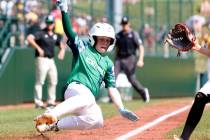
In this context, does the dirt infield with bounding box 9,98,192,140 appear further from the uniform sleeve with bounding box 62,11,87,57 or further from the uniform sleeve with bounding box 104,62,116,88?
the uniform sleeve with bounding box 62,11,87,57

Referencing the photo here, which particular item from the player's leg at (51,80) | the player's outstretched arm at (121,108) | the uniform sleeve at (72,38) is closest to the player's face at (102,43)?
the uniform sleeve at (72,38)

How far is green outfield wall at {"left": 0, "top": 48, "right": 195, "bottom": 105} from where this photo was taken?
1830 centimetres

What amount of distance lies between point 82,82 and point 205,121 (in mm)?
4544

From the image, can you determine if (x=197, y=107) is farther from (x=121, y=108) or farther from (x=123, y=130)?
(x=123, y=130)

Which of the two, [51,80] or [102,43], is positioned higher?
[102,43]

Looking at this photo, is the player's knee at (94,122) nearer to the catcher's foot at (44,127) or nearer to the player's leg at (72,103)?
the player's leg at (72,103)

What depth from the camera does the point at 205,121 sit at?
12.6 meters

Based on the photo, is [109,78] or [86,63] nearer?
[86,63]

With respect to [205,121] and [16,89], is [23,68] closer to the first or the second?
[16,89]

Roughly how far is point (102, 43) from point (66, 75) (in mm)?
11560

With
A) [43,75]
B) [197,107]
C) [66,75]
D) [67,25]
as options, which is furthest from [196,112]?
[66,75]

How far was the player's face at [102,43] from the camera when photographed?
8722mm

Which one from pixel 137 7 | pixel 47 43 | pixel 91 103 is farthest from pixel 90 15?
pixel 91 103

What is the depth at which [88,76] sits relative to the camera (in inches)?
344
